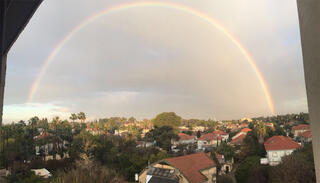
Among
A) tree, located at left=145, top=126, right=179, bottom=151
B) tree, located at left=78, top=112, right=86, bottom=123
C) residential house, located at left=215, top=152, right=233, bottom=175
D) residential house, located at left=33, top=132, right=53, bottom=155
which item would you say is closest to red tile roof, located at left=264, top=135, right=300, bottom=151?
residential house, located at left=215, top=152, right=233, bottom=175

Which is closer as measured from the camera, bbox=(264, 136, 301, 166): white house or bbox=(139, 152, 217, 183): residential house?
bbox=(139, 152, 217, 183): residential house

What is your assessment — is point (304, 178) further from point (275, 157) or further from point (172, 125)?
point (172, 125)

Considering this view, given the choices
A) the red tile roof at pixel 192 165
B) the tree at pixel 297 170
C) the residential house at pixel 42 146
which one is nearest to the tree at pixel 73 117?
the residential house at pixel 42 146

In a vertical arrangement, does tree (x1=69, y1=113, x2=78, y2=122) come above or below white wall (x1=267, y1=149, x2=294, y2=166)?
above

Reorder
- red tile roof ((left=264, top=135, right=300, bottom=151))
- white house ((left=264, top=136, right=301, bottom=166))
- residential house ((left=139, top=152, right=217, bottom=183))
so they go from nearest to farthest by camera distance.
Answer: residential house ((left=139, top=152, right=217, bottom=183))
white house ((left=264, top=136, right=301, bottom=166))
red tile roof ((left=264, top=135, right=300, bottom=151))

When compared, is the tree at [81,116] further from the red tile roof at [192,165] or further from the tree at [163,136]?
the red tile roof at [192,165]

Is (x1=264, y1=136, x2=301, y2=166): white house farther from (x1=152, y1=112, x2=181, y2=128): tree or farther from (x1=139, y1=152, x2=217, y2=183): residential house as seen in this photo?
(x1=152, y1=112, x2=181, y2=128): tree
